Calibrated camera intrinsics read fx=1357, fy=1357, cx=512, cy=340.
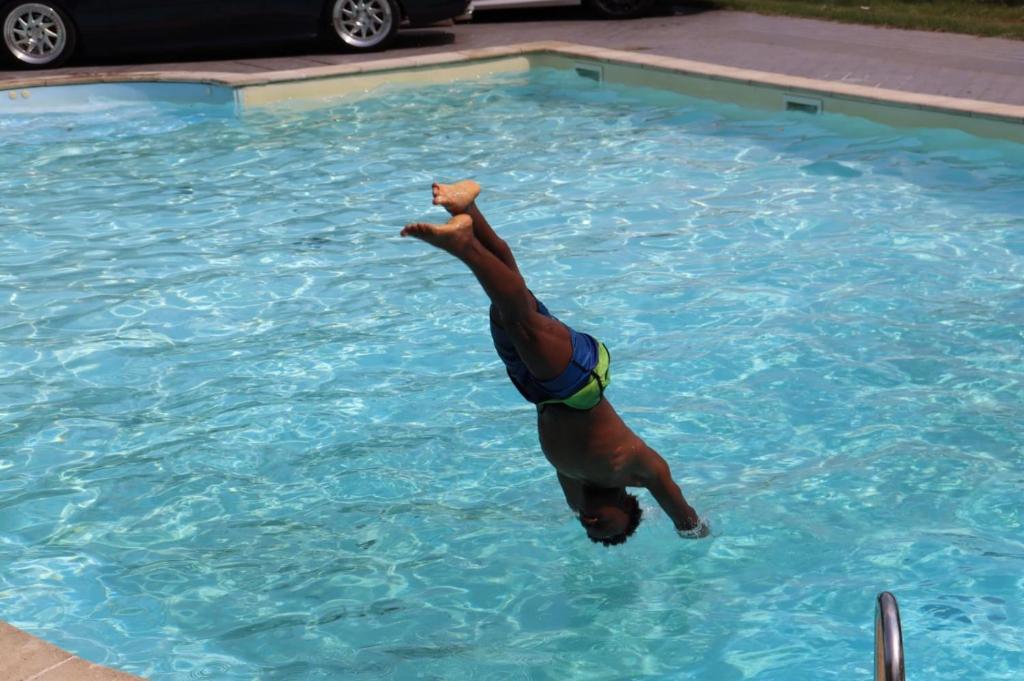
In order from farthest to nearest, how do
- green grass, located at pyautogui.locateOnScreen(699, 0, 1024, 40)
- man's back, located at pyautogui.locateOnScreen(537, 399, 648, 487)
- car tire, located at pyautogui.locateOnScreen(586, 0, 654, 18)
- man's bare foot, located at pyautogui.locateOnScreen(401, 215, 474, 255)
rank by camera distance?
car tire, located at pyautogui.locateOnScreen(586, 0, 654, 18) < green grass, located at pyautogui.locateOnScreen(699, 0, 1024, 40) < man's back, located at pyautogui.locateOnScreen(537, 399, 648, 487) < man's bare foot, located at pyautogui.locateOnScreen(401, 215, 474, 255)

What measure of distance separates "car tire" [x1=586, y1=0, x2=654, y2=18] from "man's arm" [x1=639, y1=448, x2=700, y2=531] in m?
11.8

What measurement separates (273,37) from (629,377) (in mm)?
8685

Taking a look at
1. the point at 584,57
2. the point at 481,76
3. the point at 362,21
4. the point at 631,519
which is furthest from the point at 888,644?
the point at 362,21

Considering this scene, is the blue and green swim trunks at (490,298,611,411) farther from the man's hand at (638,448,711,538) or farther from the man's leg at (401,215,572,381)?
the man's hand at (638,448,711,538)

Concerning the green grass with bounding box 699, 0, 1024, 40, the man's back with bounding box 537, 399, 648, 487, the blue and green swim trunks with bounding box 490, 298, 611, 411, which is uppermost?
the green grass with bounding box 699, 0, 1024, 40

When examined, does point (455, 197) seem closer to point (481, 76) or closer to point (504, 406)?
point (504, 406)

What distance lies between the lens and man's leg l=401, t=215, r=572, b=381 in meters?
3.70

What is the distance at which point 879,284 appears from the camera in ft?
26.2

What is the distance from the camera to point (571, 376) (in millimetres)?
Answer: 4156

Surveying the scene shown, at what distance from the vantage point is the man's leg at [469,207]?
3902 mm

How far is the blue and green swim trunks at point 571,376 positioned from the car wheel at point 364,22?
35.5ft

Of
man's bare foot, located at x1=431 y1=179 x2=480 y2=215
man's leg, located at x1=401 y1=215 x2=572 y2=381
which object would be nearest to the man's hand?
man's leg, located at x1=401 y1=215 x2=572 y2=381

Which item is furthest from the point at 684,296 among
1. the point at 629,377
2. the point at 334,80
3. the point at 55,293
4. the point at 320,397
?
the point at 334,80

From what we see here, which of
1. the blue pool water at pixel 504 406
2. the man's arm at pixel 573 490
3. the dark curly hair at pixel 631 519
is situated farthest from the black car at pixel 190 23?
the dark curly hair at pixel 631 519
